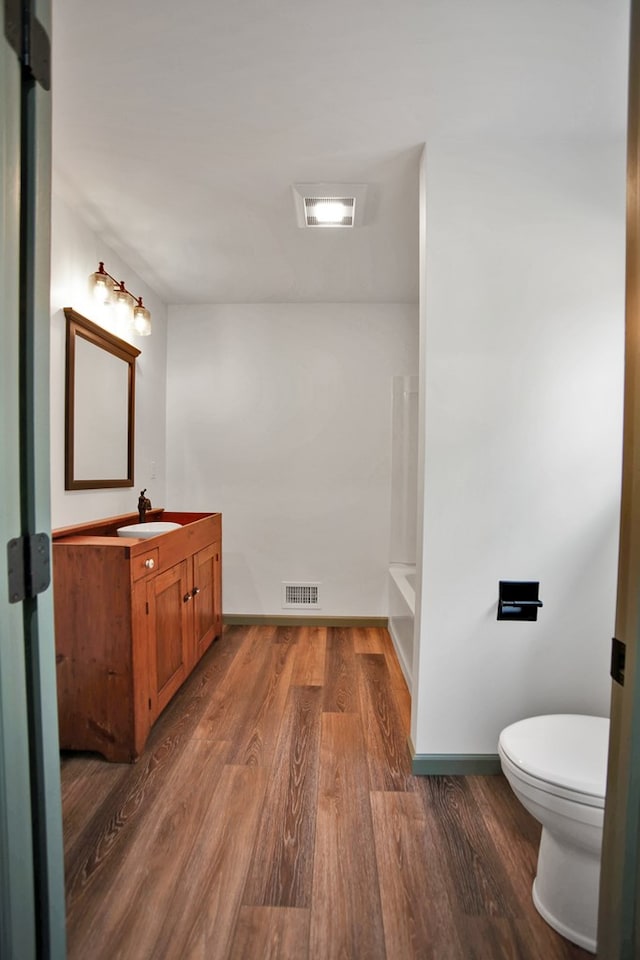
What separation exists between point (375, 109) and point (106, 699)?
2499 millimetres

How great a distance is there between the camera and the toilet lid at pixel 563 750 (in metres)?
1.27

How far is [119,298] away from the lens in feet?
8.68

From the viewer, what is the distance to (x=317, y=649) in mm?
3254

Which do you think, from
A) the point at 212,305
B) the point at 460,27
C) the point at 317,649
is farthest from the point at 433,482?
the point at 212,305

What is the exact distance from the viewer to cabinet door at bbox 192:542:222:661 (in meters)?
2.85

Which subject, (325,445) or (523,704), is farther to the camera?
(325,445)

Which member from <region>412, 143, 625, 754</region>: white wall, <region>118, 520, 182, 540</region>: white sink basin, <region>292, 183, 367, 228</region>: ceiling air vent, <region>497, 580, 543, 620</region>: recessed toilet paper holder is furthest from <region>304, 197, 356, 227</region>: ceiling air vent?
<region>497, 580, 543, 620</region>: recessed toilet paper holder

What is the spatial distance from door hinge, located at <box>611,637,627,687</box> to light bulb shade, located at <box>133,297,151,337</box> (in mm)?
2844

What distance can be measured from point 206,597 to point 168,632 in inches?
26.3

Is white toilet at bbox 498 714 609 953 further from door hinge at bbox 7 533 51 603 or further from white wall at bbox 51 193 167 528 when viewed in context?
white wall at bbox 51 193 167 528

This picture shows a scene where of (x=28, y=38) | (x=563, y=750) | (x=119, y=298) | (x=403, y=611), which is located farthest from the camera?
(x=403, y=611)

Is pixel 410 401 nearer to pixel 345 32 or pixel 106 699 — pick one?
pixel 345 32

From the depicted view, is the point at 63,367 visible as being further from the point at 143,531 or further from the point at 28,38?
the point at 28,38

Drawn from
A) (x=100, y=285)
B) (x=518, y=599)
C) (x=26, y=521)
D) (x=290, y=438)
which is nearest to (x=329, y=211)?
(x=100, y=285)
